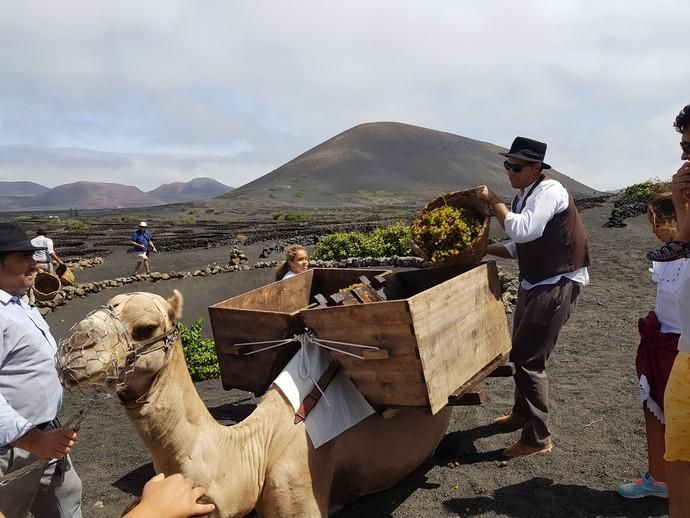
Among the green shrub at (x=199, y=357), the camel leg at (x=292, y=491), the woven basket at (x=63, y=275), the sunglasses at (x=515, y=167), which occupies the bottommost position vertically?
the green shrub at (x=199, y=357)

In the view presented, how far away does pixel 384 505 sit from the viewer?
4523mm

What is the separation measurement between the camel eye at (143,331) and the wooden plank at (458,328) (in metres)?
1.45

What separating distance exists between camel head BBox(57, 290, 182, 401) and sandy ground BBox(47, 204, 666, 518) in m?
2.25

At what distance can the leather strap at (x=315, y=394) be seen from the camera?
3.77m

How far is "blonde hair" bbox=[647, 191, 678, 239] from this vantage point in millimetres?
4309

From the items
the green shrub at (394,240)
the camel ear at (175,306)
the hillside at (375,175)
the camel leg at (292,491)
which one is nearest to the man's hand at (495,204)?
the camel leg at (292,491)

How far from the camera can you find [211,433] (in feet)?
11.0

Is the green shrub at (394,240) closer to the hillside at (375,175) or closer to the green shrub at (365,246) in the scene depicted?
the green shrub at (365,246)

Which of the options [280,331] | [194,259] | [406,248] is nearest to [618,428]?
[280,331]

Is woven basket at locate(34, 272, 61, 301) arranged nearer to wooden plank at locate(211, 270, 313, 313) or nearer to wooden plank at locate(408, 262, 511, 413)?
wooden plank at locate(211, 270, 313, 313)

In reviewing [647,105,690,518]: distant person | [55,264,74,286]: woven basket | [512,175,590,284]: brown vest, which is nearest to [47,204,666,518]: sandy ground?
[512,175,590,284]: brown vest

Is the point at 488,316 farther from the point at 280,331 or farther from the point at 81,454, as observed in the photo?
the point at 81,454

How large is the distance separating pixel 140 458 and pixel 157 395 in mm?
3524

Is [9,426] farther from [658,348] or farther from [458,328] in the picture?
[658,348]
